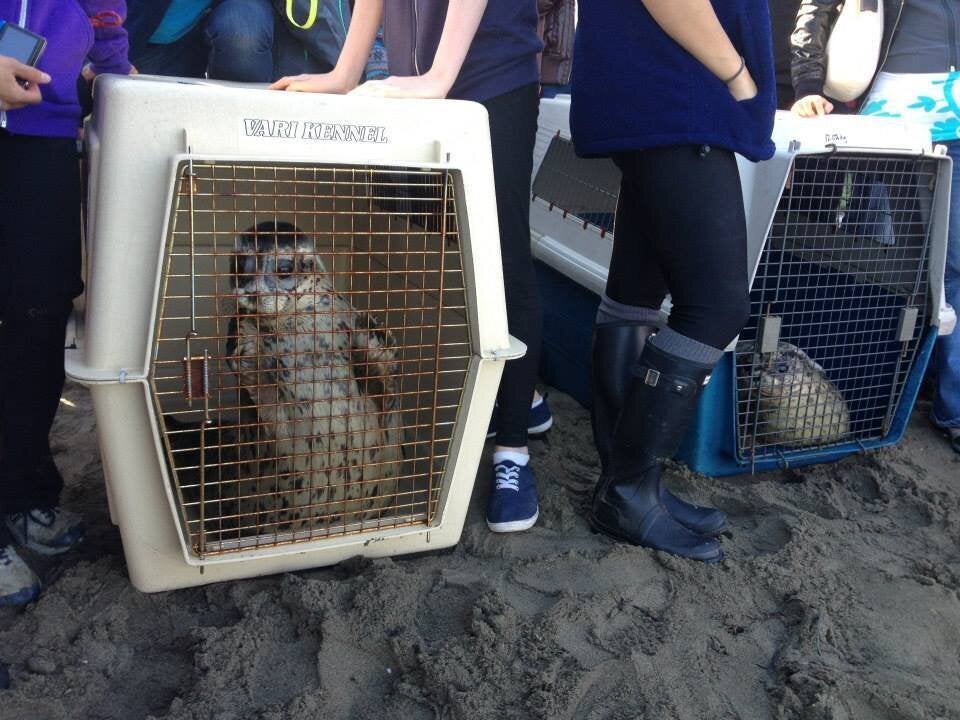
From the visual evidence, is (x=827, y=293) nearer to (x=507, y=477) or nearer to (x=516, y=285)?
(x=516, y=285)

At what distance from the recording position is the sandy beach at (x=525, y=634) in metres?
1.47

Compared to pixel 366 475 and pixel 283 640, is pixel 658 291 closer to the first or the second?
pixel 366 475

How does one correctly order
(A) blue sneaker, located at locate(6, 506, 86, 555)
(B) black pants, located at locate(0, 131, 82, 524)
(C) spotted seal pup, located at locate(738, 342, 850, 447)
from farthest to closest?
(C) spotted seal pup, located at locate(738, 342, 850, 447), (A) blue sneaker, located at locate(6, 506, 86, 555), (B) black pants, located at locate(0, 131, 82, 524)

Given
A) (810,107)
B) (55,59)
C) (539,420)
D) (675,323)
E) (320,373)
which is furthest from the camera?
(539,420)

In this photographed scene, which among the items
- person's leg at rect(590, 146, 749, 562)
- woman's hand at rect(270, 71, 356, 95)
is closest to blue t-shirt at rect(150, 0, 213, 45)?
woman's hand at rect(270, 71, 356, 95)

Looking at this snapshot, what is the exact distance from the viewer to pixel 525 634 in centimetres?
161

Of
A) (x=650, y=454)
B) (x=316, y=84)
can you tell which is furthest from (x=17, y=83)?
(x=650, y=454)

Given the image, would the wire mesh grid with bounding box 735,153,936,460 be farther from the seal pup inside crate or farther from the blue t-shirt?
the blue t-shirt

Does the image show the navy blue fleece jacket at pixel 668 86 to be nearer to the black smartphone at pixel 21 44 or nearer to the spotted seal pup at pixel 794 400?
the spotted seal pup at pixel 794 400

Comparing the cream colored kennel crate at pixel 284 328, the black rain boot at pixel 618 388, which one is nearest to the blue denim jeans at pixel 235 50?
the cream colored kennel crate at pixel 284 328

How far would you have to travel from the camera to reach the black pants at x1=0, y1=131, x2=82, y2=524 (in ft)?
5.33

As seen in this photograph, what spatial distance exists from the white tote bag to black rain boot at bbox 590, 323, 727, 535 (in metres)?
1.17

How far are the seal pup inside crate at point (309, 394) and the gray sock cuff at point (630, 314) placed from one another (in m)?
0.51

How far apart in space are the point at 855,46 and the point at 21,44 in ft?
7.16
